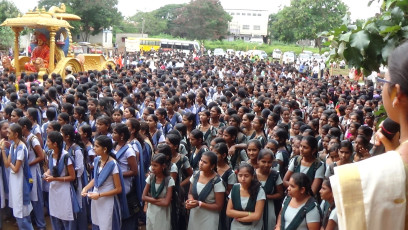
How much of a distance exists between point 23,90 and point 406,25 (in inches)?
301

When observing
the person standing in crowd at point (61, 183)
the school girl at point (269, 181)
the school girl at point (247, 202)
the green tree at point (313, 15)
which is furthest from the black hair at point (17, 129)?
the green tree at point (313, 15)

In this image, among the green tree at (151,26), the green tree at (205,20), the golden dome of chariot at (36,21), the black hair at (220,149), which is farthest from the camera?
the green tree at (151,26)

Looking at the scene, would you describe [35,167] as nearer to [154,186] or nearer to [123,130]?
[123,130]

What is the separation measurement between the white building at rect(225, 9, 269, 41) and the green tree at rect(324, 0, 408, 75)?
68.3m

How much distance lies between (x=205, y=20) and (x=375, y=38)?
48.3m

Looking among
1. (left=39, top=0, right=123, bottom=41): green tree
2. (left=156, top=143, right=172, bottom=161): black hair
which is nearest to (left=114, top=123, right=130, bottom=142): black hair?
(left=156, top=143, right=172, bottom=161): black hair

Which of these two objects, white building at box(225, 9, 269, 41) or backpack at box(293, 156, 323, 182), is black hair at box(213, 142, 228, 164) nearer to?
backpack at box(293, 156, 323, 182)

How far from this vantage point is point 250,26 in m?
70.9

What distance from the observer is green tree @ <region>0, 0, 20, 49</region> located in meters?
27.1

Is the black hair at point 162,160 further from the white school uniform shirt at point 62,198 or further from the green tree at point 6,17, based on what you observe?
the green tree at point 6,17

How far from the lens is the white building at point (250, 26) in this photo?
7038cm

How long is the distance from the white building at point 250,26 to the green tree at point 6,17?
1671 inches

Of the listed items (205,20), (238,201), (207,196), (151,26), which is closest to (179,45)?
(205,20)

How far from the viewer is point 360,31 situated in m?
2.66
